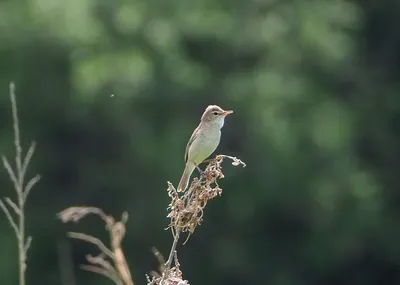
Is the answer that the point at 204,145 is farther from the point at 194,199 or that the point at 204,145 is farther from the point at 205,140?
the point at 194,199

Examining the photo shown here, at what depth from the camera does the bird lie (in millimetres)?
5383

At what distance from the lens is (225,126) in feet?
50.0

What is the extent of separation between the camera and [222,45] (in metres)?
16.7

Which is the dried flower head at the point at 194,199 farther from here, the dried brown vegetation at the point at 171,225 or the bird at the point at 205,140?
the bird at the point at 205,140

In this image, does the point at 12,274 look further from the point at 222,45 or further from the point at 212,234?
the point at 222,45

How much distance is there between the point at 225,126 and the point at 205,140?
9.83 m

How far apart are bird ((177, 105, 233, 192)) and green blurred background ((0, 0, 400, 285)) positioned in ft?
29.9

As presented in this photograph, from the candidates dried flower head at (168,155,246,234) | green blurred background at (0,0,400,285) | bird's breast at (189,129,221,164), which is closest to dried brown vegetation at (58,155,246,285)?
dried flower head at (168,155,246,234)

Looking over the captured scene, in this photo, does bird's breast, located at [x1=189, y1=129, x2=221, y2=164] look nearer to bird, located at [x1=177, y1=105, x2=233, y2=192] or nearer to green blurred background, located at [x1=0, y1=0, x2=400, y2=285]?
bird, located at [x1=177, y1=105, x2=233, y2=192]

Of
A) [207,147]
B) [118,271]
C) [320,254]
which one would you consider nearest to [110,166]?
[320,254]

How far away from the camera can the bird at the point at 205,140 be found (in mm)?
5383

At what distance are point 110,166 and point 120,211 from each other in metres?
0.88

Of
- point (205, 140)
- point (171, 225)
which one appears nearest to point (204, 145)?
point (205, 140)

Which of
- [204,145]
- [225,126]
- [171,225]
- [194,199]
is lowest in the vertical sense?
[171,225]
